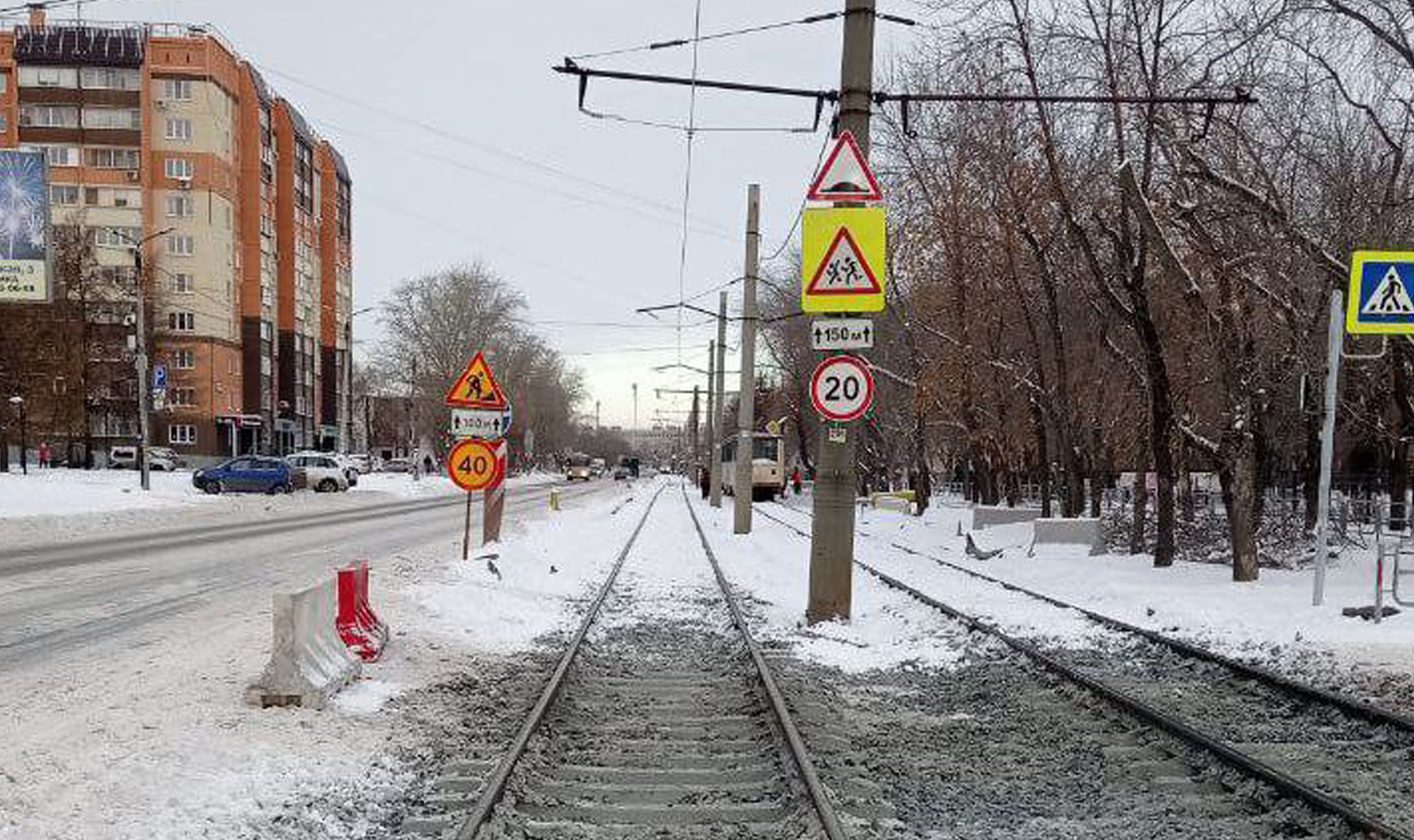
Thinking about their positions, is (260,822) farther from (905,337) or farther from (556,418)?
(556,418)

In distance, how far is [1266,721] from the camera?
723 centimetres

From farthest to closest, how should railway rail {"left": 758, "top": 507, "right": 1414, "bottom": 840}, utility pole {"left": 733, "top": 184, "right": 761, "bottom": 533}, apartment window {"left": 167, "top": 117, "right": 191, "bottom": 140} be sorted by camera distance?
apartment window {"left": 167, "top": 117, "right": 191, "bottom": 140}, utility pole {"left": 733, "top": 184, "right": 761, "bottom": 533}, railway rail {"left": 758, "top": 507, "right": 1414, "bottom": 840}

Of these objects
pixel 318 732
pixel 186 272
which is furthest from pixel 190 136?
pixel 318 732

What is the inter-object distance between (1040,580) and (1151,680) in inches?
317

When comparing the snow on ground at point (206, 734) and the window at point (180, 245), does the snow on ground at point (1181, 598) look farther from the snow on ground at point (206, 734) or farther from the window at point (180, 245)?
the window at point (180, 245)

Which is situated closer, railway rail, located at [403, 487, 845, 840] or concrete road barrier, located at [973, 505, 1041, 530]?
railway rail, located at [403, 487, 845, 840]

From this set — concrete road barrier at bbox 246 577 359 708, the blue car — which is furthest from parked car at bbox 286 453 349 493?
concrete road barrier at bbox 246 577 359 708

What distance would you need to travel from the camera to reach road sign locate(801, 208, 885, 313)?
1084cm

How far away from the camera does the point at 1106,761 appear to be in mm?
6277

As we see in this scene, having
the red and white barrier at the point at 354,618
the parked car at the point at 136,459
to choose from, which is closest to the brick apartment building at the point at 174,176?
the parked car at the point at 136,459

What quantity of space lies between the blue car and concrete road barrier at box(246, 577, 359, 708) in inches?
1580

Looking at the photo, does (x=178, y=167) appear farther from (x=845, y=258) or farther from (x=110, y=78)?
(x=845, y=258)

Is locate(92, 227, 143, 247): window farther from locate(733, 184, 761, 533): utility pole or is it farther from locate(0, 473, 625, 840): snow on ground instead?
locate(0, 473, 625, 840): snow on ground

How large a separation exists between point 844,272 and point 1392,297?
5.44 meters
